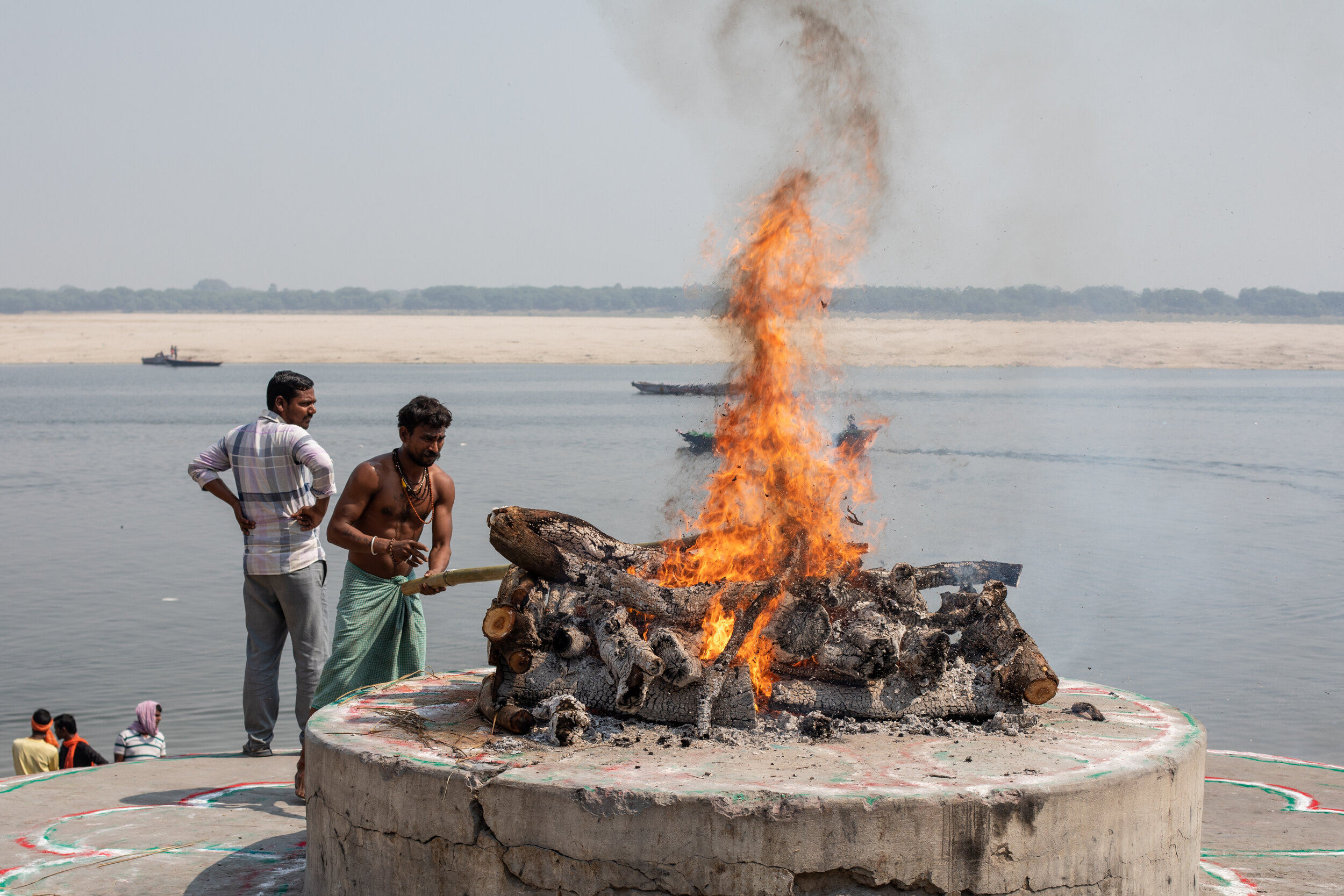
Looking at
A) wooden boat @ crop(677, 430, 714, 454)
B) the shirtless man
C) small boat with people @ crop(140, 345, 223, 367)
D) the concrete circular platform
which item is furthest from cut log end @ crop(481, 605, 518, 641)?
small boat with people @ crop(140, 345, 223, 367)

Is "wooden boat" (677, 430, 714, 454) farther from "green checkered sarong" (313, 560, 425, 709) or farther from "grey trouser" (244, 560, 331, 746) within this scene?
"green checkered sarong" (313, 560, 425, 709)

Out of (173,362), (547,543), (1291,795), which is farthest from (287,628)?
(173,362)

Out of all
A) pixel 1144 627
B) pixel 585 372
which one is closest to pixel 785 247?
pixel 1144 627

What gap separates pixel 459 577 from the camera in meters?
5.62

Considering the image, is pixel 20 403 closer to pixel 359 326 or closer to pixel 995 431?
pixel 995 431

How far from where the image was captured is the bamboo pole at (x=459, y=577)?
5.60 m

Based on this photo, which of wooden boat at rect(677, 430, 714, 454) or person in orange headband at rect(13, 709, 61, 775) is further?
wooden boat at rect(677, 430, 714, 454)

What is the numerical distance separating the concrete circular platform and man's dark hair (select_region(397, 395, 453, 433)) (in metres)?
1.65

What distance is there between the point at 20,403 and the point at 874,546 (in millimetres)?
58354

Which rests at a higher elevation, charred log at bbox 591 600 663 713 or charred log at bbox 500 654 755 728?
charred log at bbox 591 600 663 713

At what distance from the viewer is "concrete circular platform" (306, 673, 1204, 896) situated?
13.0 feet

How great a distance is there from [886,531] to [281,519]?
1546 cm

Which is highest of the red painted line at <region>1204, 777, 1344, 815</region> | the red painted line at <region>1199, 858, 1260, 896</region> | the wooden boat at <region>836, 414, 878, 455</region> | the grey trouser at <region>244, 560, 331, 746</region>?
the wooden boat at <region>836, 414, 878, 455</region>

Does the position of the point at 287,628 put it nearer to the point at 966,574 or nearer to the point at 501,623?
the point at 501,623
